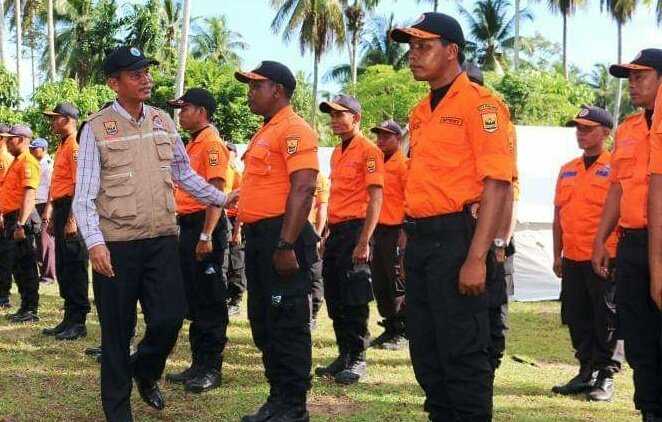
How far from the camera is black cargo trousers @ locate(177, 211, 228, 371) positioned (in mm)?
5738

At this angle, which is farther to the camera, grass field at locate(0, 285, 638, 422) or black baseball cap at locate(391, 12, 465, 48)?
grass field at locate(0, 285, 638, 422)

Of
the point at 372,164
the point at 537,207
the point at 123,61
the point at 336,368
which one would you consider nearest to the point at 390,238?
the point at 372,164

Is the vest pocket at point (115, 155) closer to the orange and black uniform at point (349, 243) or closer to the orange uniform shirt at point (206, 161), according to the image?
the orange uniform shirt at point (206, 161)

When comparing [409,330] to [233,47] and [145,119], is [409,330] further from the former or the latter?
[233,47]

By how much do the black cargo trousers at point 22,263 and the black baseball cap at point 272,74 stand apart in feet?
16.1

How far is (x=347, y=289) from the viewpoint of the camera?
6.00 m

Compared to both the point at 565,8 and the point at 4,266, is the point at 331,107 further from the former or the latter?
the point at 565,8

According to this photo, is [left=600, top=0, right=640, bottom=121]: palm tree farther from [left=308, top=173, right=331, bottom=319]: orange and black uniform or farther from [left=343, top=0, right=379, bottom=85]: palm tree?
[left=308, top=173, right=331, bottom=319]: orange and black uniform

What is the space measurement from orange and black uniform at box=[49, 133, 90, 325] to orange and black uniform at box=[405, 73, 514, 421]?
162 inches

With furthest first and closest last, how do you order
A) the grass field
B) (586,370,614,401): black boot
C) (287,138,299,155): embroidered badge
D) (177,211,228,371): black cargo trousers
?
(177,211,228,371): black cargo trousers < (586,370,614,401): black boot < the grass field < (287,138,299,155): embroidered badge

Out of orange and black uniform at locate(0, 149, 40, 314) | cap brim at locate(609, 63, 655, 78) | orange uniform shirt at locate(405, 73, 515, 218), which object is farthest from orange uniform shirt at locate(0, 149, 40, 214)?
cap brim at locate(609, 63, 655, 78)

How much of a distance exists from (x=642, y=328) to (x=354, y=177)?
2.69 m


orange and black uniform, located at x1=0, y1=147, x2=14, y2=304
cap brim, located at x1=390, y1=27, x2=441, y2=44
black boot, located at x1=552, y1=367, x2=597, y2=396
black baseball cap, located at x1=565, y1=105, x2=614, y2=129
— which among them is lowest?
black boot, located at x1=552, y1=367, x2=597, y2=396

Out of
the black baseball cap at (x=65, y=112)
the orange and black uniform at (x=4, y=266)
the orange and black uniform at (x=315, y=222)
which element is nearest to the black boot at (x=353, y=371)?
the orange and black uniform at (x=315, y=222)
